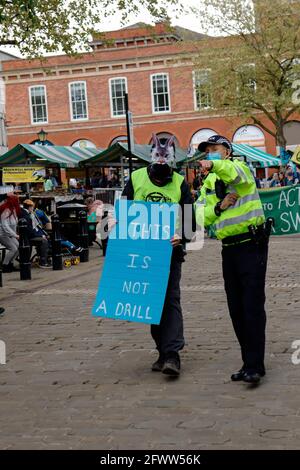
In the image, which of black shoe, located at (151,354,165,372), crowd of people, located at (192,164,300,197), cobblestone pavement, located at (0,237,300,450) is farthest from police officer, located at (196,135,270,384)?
crowd of people, located at (192,164,300,197)

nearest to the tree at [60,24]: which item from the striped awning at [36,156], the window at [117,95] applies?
the striped awning at [36,156]

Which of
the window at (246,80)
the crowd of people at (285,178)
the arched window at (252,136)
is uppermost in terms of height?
the window at (246,80)

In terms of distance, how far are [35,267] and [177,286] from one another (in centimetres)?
978

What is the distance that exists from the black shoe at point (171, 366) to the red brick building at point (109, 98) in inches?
1684

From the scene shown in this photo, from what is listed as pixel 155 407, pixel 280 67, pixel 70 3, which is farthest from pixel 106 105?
pixel 155 407

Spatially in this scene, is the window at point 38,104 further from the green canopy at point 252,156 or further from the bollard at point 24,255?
the bollard at point 24,255

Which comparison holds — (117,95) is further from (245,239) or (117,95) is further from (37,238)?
(245,239)

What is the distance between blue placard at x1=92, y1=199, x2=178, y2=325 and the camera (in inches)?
243

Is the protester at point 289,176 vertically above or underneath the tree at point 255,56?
underneath

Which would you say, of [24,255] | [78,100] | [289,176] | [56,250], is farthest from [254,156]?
[78,100]

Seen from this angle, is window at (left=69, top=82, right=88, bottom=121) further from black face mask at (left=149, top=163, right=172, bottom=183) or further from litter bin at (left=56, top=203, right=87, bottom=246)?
black face mask at (left=149, top=163, right=172, bottom=183)

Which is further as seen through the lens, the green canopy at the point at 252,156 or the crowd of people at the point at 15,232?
the green canopy at the point at 252,156

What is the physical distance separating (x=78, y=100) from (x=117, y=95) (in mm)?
2758

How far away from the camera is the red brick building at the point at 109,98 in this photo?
49.3 m
